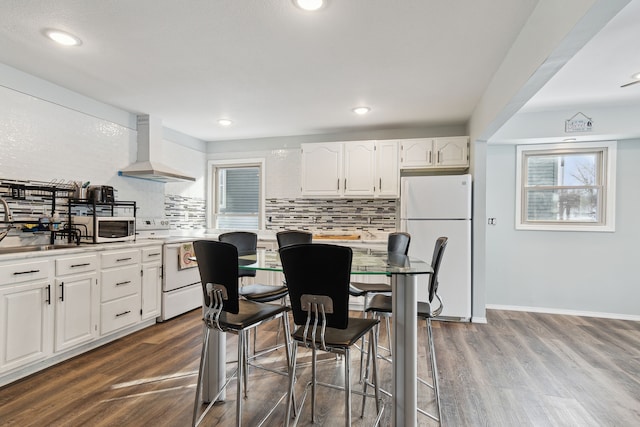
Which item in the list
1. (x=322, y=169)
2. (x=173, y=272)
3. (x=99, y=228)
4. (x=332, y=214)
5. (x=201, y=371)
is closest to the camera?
(x=201, y=371)

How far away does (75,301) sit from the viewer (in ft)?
8.95

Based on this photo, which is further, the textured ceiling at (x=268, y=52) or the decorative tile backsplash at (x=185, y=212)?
the decorative tile backsplash at (x=185, y=212)

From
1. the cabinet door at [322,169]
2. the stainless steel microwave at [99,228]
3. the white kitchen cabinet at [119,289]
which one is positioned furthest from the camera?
the cabinet door at [322,169]

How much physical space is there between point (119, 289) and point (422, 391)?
8.94 feet

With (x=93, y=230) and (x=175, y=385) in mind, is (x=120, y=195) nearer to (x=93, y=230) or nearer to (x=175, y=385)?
(x=93, y=230)

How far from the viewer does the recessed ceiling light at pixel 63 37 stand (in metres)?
2.27

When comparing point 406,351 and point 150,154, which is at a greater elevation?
point 150,154

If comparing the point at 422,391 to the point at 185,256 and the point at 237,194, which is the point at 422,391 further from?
the point at 237,194

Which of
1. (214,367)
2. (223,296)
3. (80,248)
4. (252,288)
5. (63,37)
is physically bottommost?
(214,367)

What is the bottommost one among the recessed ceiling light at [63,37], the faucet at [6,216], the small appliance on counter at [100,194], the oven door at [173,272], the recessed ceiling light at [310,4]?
the oven door at [173,272]

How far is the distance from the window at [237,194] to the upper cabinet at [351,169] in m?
0.99

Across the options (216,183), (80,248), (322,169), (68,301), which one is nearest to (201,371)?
(68,301)

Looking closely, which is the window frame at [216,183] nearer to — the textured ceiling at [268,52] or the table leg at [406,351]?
the textured ceiling at [268,52]

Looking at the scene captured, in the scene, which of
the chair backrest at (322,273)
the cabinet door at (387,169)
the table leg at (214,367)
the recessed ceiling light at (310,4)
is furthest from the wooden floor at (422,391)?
the recessed ceiling light at (310,4)
